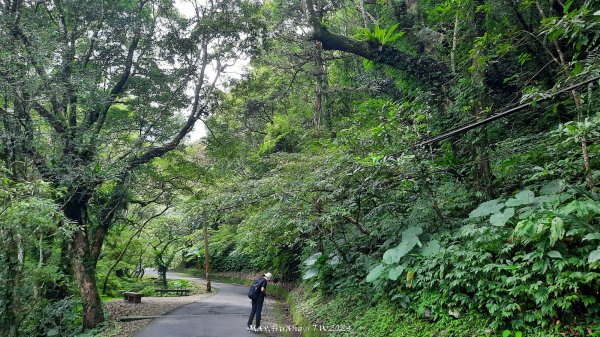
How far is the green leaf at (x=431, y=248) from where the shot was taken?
5.19 meters

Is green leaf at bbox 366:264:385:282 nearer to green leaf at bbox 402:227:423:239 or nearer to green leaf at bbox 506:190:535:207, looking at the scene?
green leaf at bbox 402:227:423:239

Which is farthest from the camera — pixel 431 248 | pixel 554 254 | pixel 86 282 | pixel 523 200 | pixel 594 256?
pixel 86 282

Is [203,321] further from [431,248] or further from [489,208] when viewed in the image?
[489,208]

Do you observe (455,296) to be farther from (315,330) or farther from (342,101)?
(342,101)

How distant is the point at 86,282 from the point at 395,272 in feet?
28.2

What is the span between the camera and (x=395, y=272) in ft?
17.5

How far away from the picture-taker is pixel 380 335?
5230 mm

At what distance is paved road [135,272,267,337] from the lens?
28.0 ft

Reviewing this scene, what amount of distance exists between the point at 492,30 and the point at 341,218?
567cm

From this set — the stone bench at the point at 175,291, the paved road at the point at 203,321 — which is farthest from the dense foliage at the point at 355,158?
the stone bench at the point at 175,291

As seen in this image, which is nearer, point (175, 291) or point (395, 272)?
point (395, 272)

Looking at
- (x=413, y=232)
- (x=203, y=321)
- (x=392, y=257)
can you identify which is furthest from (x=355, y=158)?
(x=203, y=321)

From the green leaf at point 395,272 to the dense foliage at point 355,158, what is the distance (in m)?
0.03

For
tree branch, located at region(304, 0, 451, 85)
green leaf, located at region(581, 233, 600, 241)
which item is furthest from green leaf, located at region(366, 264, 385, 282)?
tree branch, located at region(304, 0, 451, 85)
